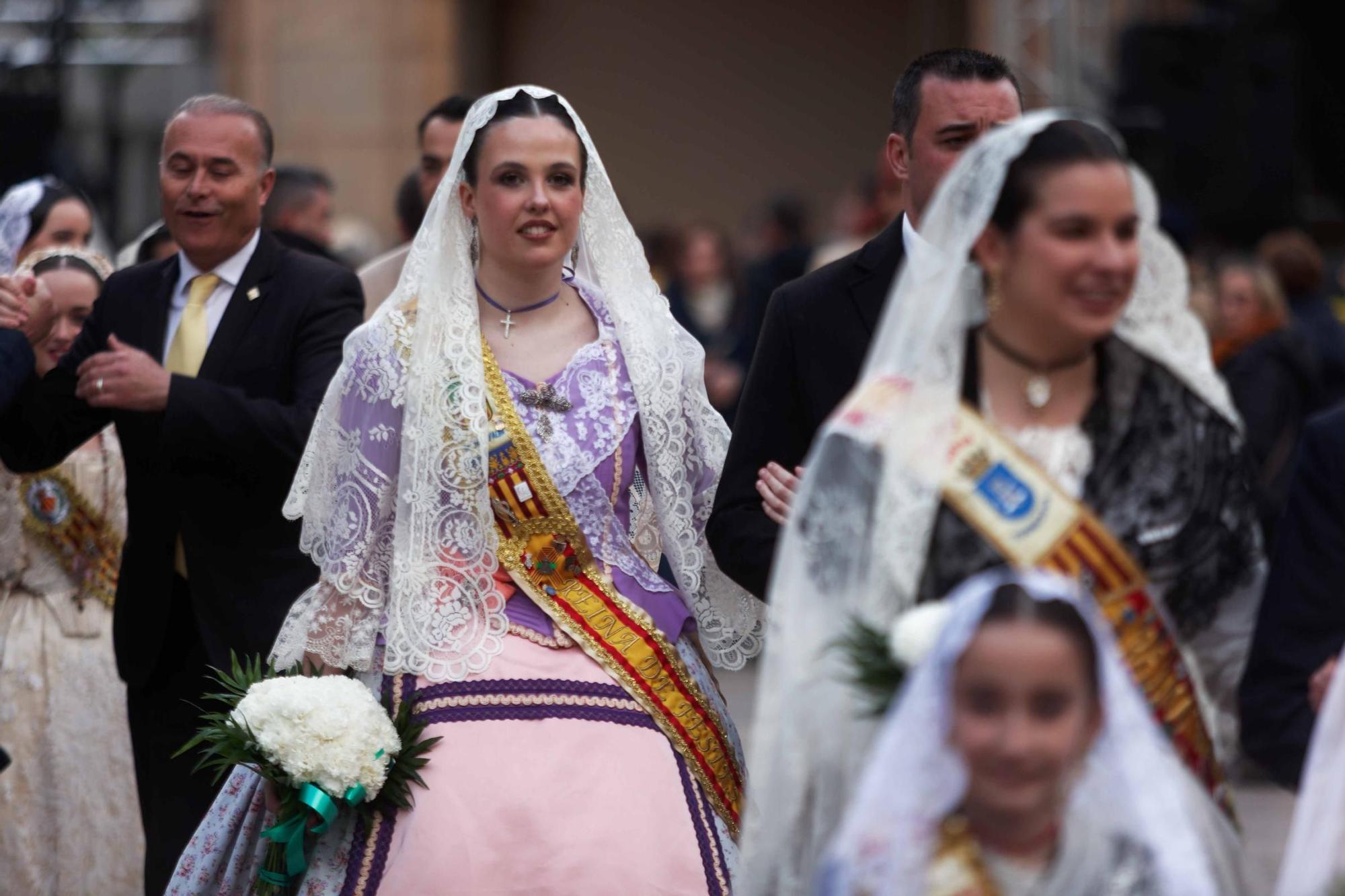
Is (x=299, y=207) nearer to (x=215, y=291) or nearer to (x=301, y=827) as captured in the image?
(x=215, y=291)

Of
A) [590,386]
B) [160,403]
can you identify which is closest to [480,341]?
[590,386]

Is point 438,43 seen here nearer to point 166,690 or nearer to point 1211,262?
point 1211,262

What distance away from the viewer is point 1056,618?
296 cm

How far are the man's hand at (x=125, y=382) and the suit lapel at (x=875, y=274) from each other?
1.58 metres

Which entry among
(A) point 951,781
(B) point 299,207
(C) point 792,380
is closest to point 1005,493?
(A) point 951,781

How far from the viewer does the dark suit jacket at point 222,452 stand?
5145 mm

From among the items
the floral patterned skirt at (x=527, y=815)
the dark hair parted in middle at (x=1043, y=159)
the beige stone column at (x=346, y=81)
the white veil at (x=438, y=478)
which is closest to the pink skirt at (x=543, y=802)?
the floral patterned skirt at (x=527, y=815)

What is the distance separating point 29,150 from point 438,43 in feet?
13.9

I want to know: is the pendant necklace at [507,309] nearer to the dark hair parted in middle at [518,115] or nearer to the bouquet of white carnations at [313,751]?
the dark hair parted in middle at [518,115]

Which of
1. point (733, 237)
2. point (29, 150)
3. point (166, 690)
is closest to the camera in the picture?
point (166, 690)

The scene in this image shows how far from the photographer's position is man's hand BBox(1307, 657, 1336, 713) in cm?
345

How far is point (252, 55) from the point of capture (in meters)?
14.5

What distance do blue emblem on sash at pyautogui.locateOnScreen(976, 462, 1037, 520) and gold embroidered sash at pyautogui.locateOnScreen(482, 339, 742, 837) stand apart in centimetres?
144

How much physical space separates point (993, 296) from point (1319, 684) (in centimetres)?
80
